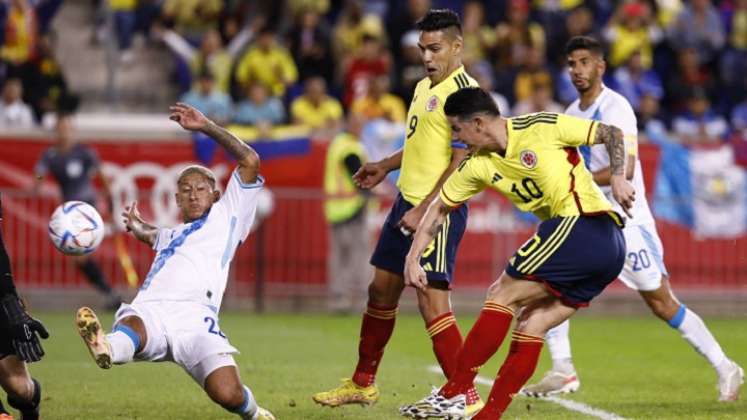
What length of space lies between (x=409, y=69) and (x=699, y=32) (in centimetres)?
495

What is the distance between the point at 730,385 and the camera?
10250 mm

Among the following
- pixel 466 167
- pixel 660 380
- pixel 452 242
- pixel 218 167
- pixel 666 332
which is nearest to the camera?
pixel 466 167

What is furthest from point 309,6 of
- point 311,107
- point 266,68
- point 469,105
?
point 469,105

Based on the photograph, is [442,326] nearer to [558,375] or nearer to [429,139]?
[429,139]

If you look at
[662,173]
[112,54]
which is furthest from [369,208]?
[112,54]

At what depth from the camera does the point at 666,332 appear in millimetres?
16812

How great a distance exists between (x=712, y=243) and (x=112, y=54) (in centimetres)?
931

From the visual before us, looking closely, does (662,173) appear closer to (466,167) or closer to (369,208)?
(369,208)

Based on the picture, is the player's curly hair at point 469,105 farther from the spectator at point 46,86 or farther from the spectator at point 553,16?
the spectator at point 553,16

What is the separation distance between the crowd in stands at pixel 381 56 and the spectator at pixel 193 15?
15 millimetres

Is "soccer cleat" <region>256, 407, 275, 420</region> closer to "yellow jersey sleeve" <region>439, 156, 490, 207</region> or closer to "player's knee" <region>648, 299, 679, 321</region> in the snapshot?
"yellow jersey sleeve" <region>439, 156, 490, 207</region>

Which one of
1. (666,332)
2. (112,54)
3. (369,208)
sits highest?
(112,54)

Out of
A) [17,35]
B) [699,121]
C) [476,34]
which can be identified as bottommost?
[699,121]

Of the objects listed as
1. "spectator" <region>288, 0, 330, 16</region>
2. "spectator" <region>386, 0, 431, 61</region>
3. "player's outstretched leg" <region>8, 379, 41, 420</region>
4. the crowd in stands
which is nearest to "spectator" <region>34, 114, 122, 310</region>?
the crowd in stands
